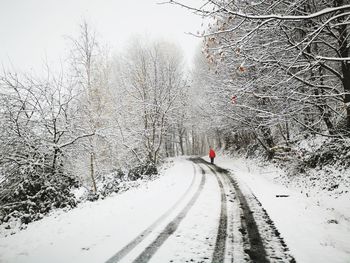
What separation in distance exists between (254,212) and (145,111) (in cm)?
1481

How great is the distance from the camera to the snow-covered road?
402 centimetres

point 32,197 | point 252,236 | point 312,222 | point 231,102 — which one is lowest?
point 312,222

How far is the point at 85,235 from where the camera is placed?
211 inches

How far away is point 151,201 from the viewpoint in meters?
8.38

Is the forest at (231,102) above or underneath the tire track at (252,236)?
above

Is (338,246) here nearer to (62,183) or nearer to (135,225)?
(135,225)

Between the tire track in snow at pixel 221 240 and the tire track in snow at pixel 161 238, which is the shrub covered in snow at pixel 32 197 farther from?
the tire track in snow at pixel 221 240

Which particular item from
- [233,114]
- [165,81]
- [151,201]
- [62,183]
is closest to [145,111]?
[165,81]

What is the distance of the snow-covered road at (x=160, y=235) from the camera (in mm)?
4016

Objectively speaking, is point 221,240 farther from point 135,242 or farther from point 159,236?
point 135,242

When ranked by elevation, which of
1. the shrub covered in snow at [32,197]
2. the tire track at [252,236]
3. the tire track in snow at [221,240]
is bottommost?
the tire track at [252,236]

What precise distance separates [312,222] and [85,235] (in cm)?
551

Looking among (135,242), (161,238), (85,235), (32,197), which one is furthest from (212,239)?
(32,197)

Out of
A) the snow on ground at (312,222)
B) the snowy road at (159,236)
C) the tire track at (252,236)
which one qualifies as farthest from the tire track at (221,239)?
the snow on ground at (312,222)
